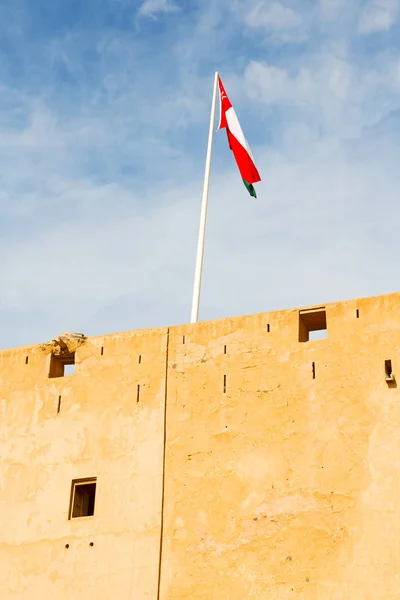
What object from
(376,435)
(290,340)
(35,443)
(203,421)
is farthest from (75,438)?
(376,435)

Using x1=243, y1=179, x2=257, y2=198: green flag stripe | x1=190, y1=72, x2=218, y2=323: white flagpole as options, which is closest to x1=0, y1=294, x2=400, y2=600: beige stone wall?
x1=190, y1=72, x2=218, y2=323: white flagpole

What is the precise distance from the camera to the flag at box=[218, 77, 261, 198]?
20.7 metres

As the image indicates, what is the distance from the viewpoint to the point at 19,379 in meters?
18.7

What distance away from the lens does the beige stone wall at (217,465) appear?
15516 mm

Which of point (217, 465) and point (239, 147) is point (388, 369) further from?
point (239, 147)

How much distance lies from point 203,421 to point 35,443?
2711 millimetres

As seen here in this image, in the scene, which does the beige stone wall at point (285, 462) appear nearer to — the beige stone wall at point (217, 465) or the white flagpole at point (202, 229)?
the beige stone wall at point (217, 465)

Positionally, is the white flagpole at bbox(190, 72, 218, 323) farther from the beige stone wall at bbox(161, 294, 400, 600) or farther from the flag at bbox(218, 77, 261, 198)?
the beige stone wall at bbox(161, 294, 400, 600)

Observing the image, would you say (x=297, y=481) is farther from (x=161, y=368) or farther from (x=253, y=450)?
(x=161, y=368)

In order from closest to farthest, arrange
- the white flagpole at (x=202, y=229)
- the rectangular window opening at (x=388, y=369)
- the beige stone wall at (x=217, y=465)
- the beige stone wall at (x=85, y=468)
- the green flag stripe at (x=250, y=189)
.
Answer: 1. the beige stone wall at (x=217, y=465)
2. the rectangular window opening at (x=388, y=369)
3. the beige stone wall at (x=85, y=468)
4. the white flagpole at (x=202, y=229)
5. the green flag stripe at (x=250, y=189)

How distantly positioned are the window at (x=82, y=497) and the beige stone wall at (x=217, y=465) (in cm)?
12

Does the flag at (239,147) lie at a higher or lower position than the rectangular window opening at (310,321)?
higher

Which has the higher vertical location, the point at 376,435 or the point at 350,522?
the point at 376,435

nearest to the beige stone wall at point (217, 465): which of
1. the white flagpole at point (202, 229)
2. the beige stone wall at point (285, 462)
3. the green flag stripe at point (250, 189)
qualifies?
the beige stone wall at point (285, 462)
